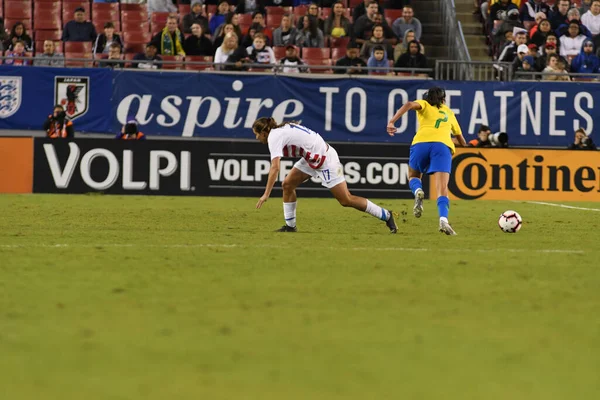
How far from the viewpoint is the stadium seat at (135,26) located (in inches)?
1042

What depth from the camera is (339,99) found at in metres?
24.3

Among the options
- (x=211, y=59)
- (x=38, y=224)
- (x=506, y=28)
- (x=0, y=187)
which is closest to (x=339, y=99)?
(x=211, y=59)

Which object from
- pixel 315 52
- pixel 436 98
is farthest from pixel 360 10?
pixel 436 98

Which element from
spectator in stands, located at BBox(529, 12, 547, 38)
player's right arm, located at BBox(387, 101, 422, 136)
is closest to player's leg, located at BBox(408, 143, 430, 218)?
player's right arm, located at BBox(387, 101, 422, 136)

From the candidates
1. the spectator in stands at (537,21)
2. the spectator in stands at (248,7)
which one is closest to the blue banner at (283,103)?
the spectator in stands at (537,21)

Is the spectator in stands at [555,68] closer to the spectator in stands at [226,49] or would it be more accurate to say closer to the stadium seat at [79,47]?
the spectator in stands at [226,49]

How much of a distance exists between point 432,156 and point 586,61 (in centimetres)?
1276

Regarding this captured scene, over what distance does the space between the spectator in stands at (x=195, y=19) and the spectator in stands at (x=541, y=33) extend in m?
7.91

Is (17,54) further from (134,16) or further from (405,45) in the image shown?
(405,45)

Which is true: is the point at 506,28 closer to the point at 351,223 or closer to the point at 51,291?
the point at 351,223

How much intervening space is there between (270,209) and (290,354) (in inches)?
530

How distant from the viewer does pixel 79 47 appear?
998 inches

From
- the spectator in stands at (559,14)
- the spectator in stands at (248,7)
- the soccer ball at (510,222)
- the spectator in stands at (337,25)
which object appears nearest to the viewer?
the soccer ball at (510,222)

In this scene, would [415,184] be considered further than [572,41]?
No
